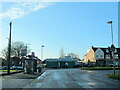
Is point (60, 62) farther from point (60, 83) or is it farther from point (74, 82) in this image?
point (60, 83)

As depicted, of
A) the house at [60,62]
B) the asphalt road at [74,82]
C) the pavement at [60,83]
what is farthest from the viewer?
the house at [60,62]

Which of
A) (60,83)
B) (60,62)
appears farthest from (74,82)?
(60,62)

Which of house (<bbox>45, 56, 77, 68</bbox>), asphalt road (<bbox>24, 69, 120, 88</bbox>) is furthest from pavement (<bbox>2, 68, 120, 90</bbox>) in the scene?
house (<bbox>45, 56, 77, 68</bbox>)

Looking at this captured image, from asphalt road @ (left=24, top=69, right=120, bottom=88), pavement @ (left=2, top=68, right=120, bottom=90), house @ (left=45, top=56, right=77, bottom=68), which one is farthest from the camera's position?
house @ (left=45, top=56, right=77, bottom=68)

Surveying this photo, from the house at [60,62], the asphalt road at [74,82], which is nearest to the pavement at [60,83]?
the asphalt road at [74,82]

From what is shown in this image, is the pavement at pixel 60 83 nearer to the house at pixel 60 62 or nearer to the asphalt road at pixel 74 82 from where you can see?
the asphalt road at pixel 74 82

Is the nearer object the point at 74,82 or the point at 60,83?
the point at 60,83

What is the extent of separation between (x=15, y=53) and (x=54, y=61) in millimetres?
15143

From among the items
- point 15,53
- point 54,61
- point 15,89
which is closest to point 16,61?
point 15,53

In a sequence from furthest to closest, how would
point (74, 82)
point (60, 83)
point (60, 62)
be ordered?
point (60, 62), point (74, 82), point (60, 83)

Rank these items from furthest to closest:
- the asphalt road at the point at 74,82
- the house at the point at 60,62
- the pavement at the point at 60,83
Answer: the house at the point at 60,62 < the asphalt road at the point at 74,82 < the pavement at the point at 60,83

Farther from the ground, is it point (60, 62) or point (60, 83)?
point (60, 83)

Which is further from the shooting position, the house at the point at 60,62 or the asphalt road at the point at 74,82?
the house at the point at 60,62

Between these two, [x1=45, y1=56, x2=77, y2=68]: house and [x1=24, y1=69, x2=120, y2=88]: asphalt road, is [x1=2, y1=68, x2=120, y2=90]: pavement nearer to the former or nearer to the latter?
[x1=24, y1=69, x2=120, y2=88]: asphalt road
